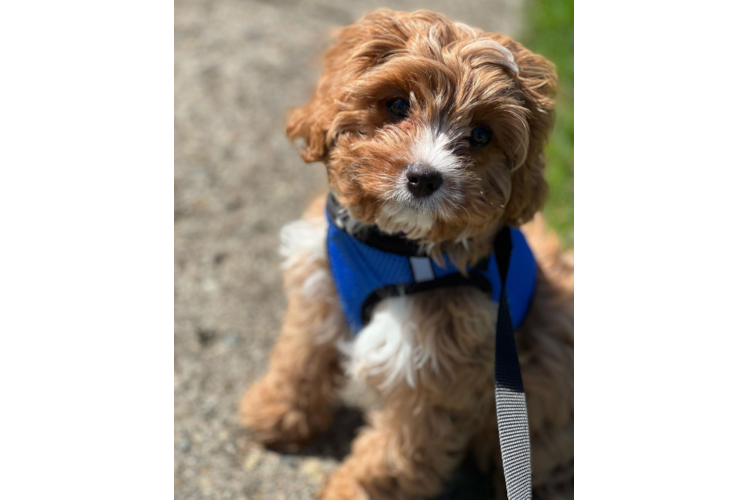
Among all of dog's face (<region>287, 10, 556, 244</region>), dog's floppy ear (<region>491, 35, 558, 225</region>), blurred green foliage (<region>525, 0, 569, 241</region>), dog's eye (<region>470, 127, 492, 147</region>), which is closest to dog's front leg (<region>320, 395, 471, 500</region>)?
dog's face (<region>287, 10, 556, 244</region>)

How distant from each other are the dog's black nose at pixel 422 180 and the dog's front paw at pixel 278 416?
1.52 metres

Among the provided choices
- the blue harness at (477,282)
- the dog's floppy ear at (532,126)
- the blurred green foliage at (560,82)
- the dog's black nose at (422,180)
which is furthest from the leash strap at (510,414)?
the blurred green foliage at (560,82)

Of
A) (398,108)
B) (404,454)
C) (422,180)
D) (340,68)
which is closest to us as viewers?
(422,180)

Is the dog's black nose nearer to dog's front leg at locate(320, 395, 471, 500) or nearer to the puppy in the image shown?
the puppy

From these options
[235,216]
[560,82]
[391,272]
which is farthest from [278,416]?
[560,82]

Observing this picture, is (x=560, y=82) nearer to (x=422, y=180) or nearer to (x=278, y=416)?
(x=278, y=416)

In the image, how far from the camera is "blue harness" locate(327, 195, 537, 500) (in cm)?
258

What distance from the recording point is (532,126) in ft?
8.63

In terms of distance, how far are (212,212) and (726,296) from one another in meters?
3.20

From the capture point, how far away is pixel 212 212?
4.64m

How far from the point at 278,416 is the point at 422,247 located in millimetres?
1331

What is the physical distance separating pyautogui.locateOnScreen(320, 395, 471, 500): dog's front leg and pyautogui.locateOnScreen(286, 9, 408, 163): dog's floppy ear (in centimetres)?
115
